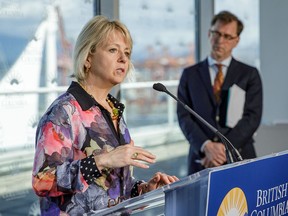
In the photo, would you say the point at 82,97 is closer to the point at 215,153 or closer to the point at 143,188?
the point at 143,188

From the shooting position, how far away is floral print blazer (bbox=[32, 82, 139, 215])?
176 cm

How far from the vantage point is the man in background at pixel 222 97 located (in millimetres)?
3416

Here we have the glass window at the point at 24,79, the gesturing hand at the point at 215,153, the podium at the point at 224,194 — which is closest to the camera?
the podium at the point at 224,194

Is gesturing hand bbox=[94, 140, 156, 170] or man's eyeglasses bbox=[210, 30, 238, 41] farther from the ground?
man's eyeglasses bbox=[210, 30, 238, 41]

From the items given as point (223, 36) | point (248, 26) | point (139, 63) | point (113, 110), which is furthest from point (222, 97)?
point (248, 26)

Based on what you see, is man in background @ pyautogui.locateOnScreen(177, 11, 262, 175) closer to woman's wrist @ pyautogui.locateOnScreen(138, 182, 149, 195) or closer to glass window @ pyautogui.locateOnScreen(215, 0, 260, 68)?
woman's wrist @ pyautogui.locateOnScreen(138, 182, 149, 195)

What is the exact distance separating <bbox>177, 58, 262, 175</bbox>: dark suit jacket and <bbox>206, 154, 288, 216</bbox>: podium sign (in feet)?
5.39

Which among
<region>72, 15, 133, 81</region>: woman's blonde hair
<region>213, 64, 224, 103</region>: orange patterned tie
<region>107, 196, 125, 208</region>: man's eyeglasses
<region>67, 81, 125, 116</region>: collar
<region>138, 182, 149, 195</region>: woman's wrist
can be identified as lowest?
<region>107, 196, 125, 208</region>: man's eyeglasses

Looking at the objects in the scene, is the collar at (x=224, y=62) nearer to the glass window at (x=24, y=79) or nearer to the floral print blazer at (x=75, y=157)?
the glass window at (x=24, y=79)

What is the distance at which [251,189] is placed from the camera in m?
1.59

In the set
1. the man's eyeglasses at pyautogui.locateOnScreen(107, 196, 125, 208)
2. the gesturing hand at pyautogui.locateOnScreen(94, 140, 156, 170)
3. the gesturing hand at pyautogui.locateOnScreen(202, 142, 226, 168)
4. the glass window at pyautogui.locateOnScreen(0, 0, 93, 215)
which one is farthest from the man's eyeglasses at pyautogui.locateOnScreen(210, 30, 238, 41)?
the gesturing hand at pyautogui.locateOnScreen(94, 140, 156, 170)

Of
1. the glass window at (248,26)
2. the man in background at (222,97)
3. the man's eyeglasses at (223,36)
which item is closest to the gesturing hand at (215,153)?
the man in background at (222,97)

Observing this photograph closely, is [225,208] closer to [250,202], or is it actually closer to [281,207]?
[250,202]

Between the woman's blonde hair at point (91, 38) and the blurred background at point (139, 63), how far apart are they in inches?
45.3
